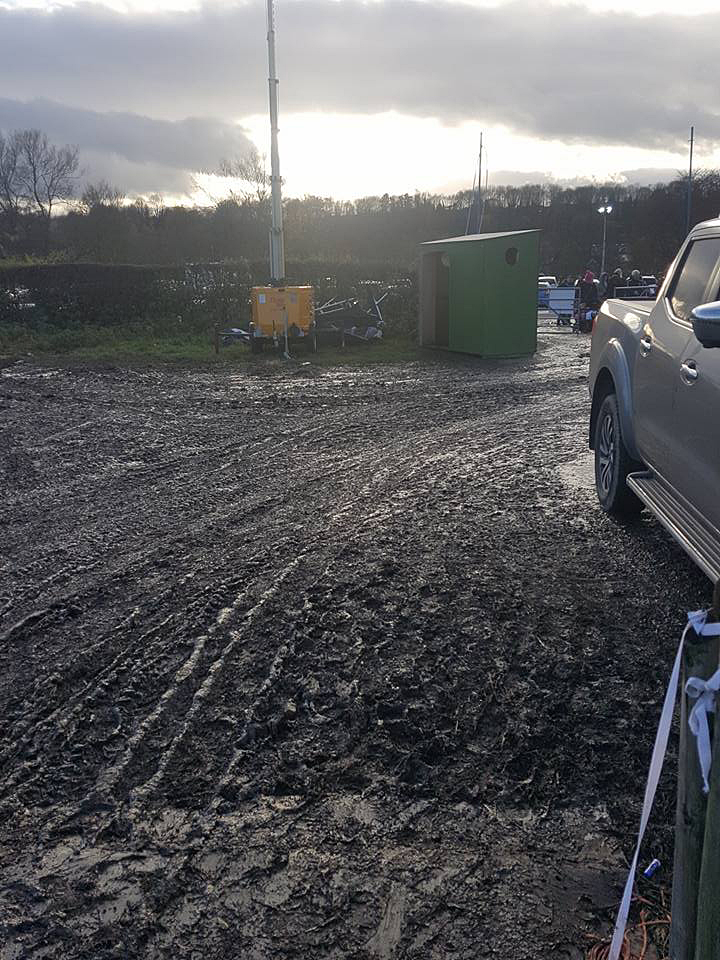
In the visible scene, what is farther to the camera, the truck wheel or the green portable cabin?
the green portable cabin

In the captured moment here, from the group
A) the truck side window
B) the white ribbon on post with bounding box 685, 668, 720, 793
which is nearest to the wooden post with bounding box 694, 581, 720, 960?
the white ribbon on post with bounding box 685, 668, 720, 793

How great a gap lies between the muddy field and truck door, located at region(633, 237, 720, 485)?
76 centimetres

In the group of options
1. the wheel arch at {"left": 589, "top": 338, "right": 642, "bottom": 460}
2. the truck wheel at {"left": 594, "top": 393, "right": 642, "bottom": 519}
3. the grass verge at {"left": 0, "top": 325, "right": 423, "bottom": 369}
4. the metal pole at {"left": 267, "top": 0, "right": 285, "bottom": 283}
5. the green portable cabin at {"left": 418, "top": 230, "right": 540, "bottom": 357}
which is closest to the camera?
the wheel arch at {"left": 589, "top": 338, "right": 642, "bottom": 460}

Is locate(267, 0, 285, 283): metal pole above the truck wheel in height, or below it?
above

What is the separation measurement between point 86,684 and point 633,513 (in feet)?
13.0

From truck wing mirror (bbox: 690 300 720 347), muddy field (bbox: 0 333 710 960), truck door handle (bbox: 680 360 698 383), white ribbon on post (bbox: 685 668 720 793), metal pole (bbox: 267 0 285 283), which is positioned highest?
metal pole (bbox: 267 0 285 283)

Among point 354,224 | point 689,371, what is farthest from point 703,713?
point 354,224

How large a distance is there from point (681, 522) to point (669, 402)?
78 centimetres

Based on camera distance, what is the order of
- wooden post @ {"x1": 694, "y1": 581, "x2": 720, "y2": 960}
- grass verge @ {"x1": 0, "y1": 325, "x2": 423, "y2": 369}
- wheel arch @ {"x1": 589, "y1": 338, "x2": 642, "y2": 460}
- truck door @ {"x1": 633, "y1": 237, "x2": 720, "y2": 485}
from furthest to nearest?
grass verge @ {"x1": 0, "y1": 325, "x2": 423, "y2": 369}
wheel arch @ {"x1": 589, "y1": 338, "x2": 642, "y2": 460}
truck door @ {"x1": 633, "y1": 237, "x2": 720, "y2": 485}
wooden post @ {"x1": 694, "y1": 581, "x2": 720, "y2": 960}

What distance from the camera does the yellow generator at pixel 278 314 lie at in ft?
62.7

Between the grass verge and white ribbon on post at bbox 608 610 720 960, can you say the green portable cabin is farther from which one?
white ribbon on post at bbox 608 610 720 960

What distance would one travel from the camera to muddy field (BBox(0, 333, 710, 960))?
2533mm

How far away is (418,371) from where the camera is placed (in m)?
16.2

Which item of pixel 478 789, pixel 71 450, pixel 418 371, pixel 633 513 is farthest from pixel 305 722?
pixel 418 371
